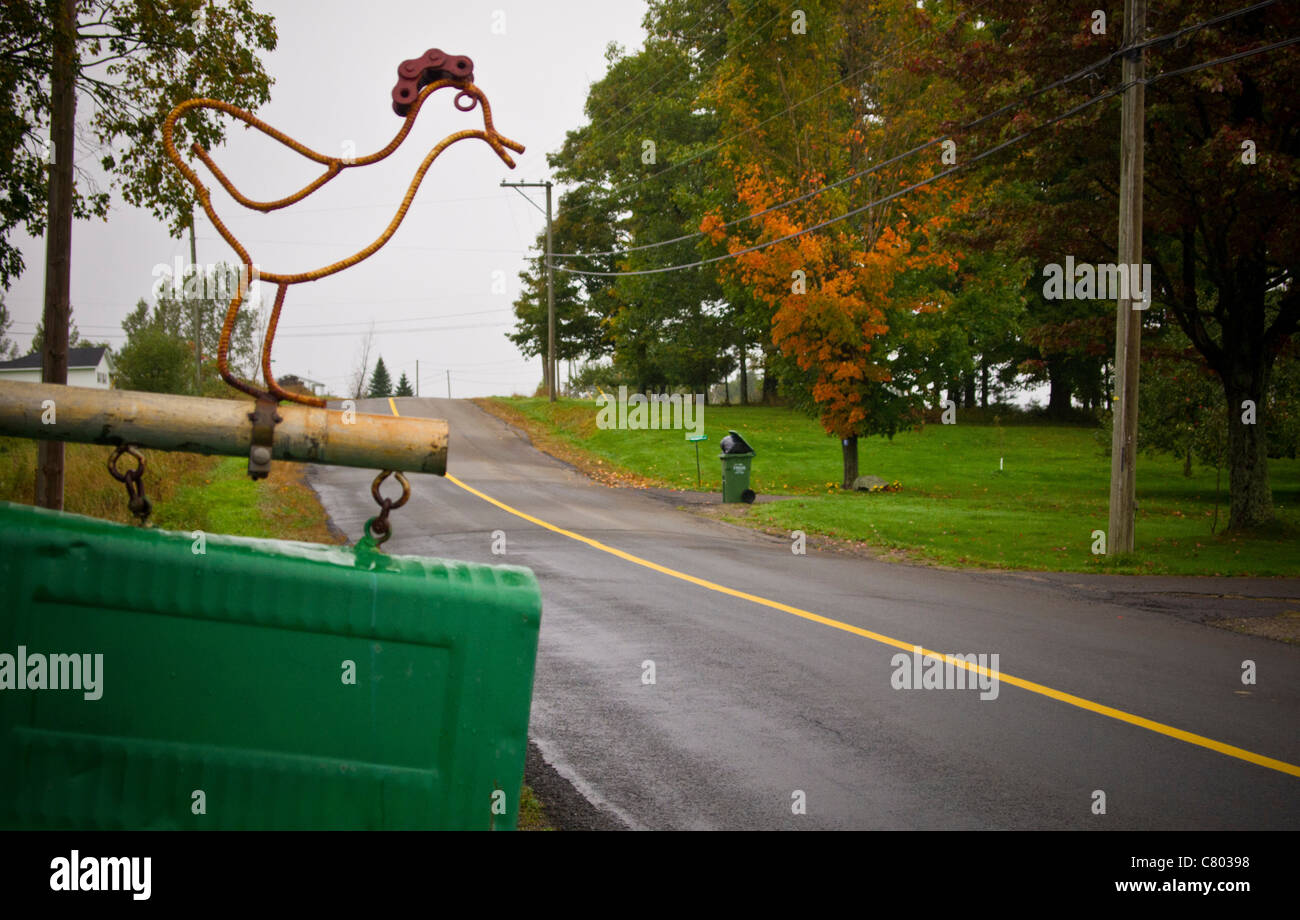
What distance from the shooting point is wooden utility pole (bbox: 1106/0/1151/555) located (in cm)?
1520

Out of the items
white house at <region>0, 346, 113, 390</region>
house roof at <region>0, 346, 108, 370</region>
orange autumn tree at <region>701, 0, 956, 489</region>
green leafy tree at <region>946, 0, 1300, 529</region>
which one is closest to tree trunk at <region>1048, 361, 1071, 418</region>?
orange autumn tree at <region>701, 0, 956, 489</region>

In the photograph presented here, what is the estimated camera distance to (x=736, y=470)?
77.5ft

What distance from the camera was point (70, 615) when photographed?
234 centimetres

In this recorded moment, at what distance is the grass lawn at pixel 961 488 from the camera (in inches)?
659

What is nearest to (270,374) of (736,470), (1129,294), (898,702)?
→ (898,702)

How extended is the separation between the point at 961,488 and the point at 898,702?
927 inches

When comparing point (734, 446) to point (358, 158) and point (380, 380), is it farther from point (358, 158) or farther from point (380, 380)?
point (380, 380)

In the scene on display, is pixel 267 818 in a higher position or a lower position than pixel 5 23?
lower

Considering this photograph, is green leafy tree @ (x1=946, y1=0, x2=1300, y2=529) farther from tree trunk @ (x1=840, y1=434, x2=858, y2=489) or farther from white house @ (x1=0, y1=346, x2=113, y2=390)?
white house @ (x1=0, y1=346, x2=113, y2=390)
